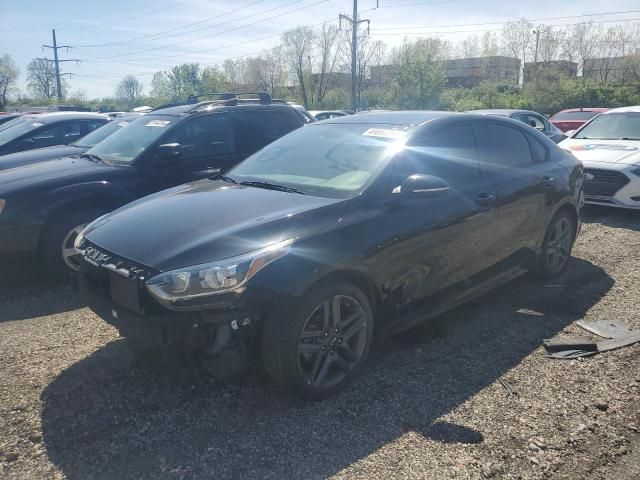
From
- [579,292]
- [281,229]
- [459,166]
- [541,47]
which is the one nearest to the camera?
[281,229]

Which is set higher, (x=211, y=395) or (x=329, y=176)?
(x=329, y=176)

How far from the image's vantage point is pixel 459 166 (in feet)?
14.0

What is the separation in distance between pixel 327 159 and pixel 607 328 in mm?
2595

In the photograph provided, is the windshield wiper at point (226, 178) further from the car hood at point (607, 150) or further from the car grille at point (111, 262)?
the car hood at point (607, 150)

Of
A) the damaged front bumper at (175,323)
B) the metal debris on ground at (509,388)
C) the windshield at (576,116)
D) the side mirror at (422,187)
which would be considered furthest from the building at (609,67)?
the damaged front bumper at (175,323)

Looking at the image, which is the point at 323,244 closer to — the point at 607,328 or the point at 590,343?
the point at 590,343

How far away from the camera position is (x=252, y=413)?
313 cm

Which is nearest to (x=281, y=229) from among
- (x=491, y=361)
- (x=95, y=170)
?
(x=491, y=361)

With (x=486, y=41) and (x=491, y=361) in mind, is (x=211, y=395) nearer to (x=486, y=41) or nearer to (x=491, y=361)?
(x=491, y=361)

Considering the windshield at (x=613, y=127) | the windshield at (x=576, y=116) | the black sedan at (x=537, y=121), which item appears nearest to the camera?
the windshield at (x=613, y=127)

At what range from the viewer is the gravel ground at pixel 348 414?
2.69 meters

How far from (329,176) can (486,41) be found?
220ft

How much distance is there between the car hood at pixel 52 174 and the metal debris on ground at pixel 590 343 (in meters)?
4.47

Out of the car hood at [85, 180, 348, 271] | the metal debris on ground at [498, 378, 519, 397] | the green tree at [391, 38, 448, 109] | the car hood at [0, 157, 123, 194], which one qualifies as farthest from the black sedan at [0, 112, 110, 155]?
the green tree at [391, 38, 448, 109]
